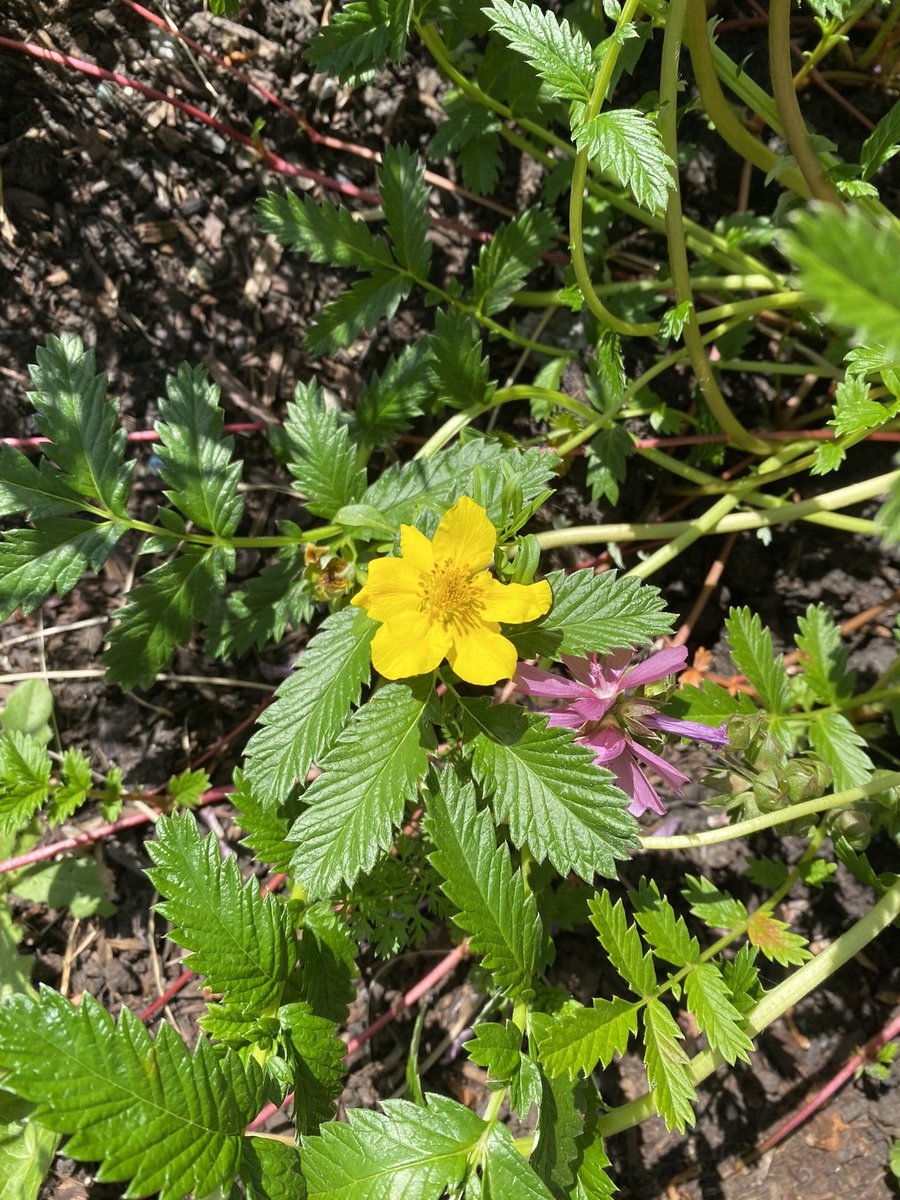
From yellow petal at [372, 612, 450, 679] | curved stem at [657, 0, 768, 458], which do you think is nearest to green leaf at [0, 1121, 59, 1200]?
yellow petal at [372, 612, 450, 679]

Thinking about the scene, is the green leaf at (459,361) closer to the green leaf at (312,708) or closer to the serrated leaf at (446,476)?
the serrated leaf at (446,476)

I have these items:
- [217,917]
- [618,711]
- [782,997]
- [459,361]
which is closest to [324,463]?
[459,361]

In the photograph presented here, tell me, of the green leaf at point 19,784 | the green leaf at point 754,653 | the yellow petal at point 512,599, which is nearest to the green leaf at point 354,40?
the yellow petal at point 512,599

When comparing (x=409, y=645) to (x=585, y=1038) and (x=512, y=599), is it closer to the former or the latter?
(x=512, y=599)

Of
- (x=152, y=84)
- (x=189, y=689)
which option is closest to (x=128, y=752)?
(x=189, y=689)

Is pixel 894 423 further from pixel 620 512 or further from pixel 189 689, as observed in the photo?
pixel 189 689

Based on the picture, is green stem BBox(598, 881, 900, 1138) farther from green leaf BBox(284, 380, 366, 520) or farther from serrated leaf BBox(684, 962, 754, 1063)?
green leaf BBox(284, 380, 366, 520)
